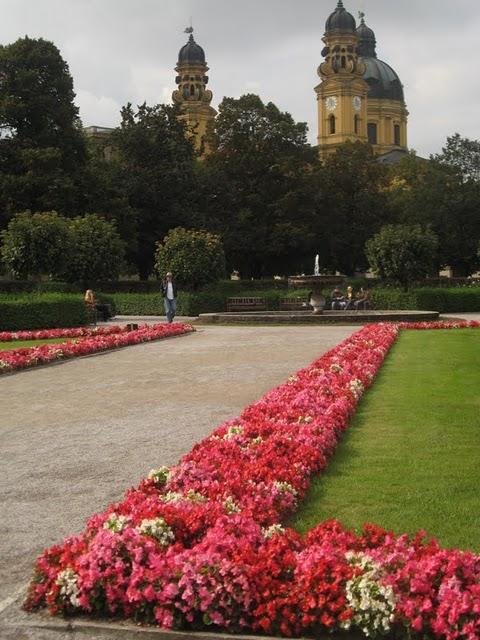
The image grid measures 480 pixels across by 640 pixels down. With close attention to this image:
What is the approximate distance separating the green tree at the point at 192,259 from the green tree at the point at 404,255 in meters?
7.02

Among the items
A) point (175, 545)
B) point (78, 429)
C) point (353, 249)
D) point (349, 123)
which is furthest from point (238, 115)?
point (175, 545)

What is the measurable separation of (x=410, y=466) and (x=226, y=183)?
4481 centimetres

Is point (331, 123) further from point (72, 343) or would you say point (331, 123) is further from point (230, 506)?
point (230, 506)

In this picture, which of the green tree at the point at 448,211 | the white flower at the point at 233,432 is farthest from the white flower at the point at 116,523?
the green tree at the point at 448,211

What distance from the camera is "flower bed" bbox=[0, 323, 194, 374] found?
1391 centimetres

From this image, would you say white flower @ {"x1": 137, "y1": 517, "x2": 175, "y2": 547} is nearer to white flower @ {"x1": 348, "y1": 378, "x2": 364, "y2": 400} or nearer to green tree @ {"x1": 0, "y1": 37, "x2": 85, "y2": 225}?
white flower @ {"x1": 348, "y1": 378, "x2": 364, "y2": 400}

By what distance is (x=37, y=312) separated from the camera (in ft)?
79.2

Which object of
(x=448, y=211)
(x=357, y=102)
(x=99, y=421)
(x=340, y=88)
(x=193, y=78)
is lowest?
(x=99, y=421)

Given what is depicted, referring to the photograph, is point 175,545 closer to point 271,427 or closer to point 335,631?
point 335,631

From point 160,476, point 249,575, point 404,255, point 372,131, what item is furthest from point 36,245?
point 372,131

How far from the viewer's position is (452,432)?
24.4 feet

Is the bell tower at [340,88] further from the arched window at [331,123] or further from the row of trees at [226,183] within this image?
the row of trees at [226,183]

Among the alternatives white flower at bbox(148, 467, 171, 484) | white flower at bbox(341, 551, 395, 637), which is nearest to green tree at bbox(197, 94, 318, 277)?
white flower at bbox(148, 467, 171, 484)

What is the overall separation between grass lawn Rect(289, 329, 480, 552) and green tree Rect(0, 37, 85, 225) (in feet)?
102
